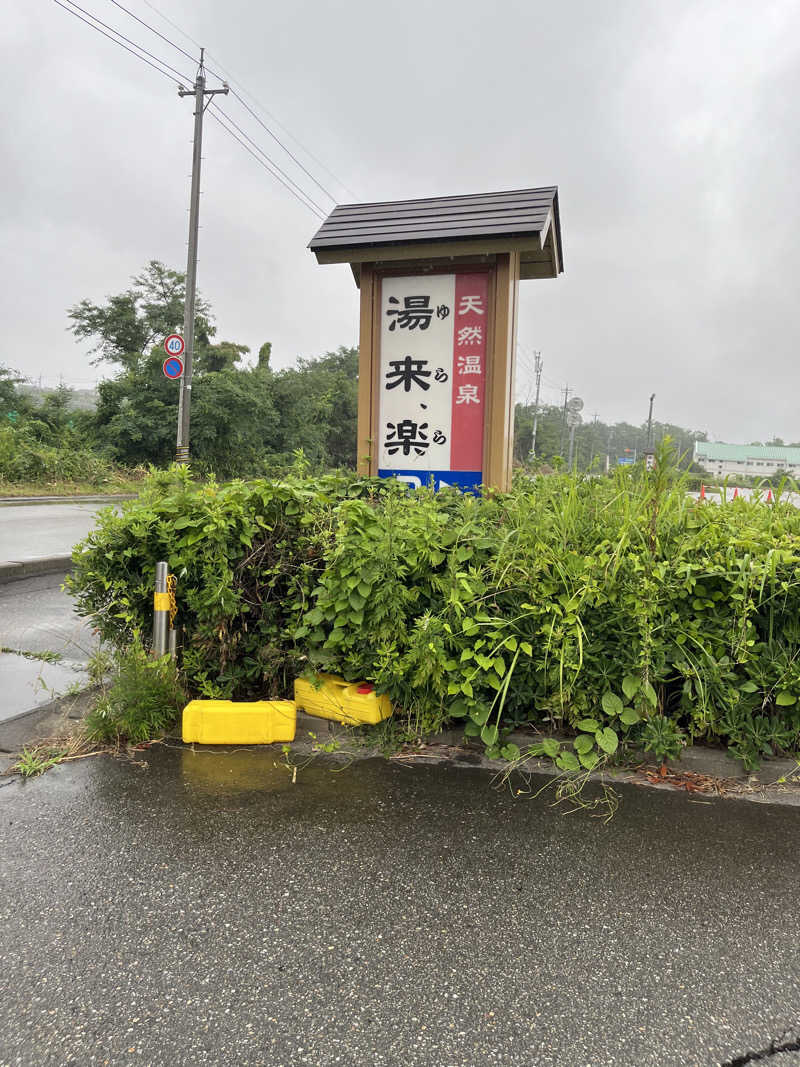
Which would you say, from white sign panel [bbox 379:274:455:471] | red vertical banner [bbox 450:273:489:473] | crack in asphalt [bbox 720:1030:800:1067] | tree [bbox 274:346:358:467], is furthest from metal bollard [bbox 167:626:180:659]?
tree [bbox 274:346:358:467]

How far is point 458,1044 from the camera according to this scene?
1.52m

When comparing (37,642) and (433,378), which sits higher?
(433,378)

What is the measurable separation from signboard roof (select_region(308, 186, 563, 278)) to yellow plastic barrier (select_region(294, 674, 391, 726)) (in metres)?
3.28

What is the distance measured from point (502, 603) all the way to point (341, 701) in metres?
0.95

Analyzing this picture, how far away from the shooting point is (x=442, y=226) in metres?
4.83

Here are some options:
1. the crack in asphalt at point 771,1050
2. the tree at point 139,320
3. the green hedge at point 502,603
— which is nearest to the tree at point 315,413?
the tree at point 139,320

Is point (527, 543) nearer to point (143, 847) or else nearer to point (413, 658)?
point (413, 658)

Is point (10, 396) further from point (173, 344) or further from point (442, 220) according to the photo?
point (442, 220)

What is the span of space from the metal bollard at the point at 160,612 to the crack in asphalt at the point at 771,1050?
2.75 meters

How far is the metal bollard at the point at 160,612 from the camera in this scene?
326 cm

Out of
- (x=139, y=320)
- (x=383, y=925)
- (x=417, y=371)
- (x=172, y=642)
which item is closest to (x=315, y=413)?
(x=139, y=320)

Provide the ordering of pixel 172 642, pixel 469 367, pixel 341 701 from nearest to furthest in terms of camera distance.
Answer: pixel 341 701, pixel 172 642, pixel 469 367

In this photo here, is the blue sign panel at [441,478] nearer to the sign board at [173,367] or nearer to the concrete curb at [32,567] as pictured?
the concrete curb at [32,567]

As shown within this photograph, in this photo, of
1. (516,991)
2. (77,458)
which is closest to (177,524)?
(516,991)
